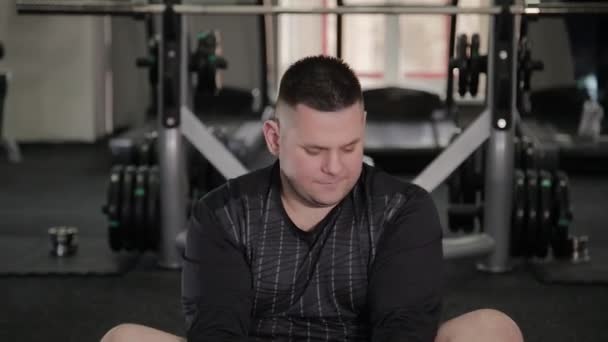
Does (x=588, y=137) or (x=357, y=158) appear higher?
(x=357, y=158)

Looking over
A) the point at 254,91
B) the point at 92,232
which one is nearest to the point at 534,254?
the point at 92,232

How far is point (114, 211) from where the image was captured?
3557mm

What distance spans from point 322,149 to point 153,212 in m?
2.06

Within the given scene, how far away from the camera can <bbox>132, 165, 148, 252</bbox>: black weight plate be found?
3.56 m

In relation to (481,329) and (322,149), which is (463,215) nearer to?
(481,329)

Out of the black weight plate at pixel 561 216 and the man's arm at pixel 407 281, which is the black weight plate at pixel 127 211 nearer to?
the black weight plate at pixel 561 216

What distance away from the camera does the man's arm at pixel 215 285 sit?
1675mm

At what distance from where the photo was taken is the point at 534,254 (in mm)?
3580

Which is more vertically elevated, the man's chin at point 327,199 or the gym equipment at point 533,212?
the man's chin at point 327,199

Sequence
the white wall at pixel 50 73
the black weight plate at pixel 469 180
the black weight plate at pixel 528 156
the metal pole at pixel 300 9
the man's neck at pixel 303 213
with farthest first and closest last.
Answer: the white wall at pixel 50 73
the black weight plate at pixel 528 156
the black weight plate at pixel 469 180
the metal pole at pixel 300 9
the man's neck at pixel 303 213

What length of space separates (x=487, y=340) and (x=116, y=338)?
631 mm

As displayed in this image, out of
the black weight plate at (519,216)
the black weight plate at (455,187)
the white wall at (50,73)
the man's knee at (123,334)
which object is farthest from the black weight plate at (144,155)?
the white wall at (50,73)

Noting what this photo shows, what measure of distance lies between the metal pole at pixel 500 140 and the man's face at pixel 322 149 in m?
1.86

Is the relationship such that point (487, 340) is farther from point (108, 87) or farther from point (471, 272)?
point (108, 87)
